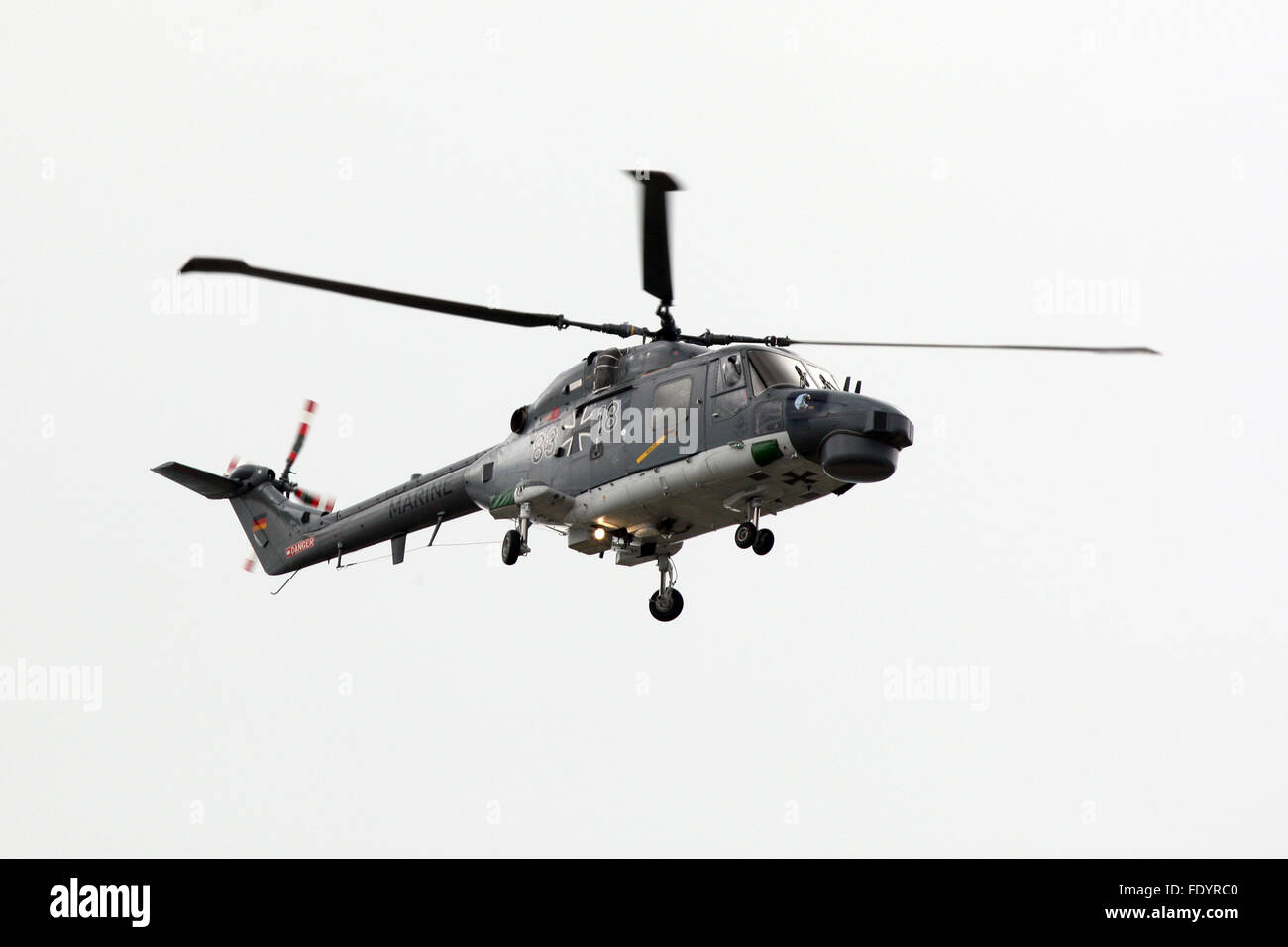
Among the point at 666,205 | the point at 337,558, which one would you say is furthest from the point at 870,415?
the point at 337,558

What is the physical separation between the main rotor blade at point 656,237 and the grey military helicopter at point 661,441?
0.02 meters

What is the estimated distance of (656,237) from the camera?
24000 millimetres

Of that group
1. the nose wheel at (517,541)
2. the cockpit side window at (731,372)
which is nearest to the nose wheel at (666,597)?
the nose wheel at (517,541)

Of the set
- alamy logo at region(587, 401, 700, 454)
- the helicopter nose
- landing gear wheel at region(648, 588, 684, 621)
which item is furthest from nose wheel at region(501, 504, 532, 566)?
the helicopter nose

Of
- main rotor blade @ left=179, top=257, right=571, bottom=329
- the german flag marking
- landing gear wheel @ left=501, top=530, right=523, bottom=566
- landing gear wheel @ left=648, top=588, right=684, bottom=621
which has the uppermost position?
main rotor blade @ left=179, top=257, right=571, bottom=329

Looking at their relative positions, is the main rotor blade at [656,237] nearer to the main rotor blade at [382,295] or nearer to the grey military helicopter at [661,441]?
the grey military helicopter at [661,441]

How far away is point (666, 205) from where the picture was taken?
2344 cm

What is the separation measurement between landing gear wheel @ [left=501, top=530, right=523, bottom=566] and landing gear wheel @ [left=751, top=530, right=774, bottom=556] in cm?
424

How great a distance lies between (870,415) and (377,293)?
715 cm

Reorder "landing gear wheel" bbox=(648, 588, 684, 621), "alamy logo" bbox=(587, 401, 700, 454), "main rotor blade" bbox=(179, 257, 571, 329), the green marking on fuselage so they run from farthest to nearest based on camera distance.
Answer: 1. "landing gear wheel" bbox=(648, 588, 684, 621)
2. "alamy logo" bbox=(587, 401, 700, 454)
3. the green marking on fuselage
4. "main rotor blade" bbox=(179, 257, 571, 329)

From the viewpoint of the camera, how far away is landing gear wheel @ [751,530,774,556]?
23156mm

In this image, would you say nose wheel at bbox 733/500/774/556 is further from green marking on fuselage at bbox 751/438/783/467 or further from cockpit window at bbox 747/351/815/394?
cockpit window at bbox 747/351/815/394
